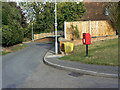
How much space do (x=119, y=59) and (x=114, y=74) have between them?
289cm

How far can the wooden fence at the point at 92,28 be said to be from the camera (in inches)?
703

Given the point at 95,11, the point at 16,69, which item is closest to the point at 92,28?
the point at 95,11

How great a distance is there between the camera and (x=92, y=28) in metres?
18.1

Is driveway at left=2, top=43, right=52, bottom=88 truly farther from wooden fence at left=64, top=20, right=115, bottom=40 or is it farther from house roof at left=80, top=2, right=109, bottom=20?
house roof at left=80, top=2, right=109, bottom=20

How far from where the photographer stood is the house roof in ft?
83.1

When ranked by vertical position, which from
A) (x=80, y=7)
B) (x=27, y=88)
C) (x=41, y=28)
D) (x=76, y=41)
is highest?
(x=80, y=7)

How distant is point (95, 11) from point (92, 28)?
33.2ft

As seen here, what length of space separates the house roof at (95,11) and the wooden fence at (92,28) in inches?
250

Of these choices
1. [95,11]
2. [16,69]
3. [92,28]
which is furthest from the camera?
[95,11]

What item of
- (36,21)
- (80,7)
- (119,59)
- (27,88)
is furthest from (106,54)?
(36,21)

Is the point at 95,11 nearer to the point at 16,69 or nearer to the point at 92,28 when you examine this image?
the point at 92,28

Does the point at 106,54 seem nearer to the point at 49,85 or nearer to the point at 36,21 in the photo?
the point at 49,85

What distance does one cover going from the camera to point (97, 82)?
616 centimetres

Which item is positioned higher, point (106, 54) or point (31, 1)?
point (31, 1)
